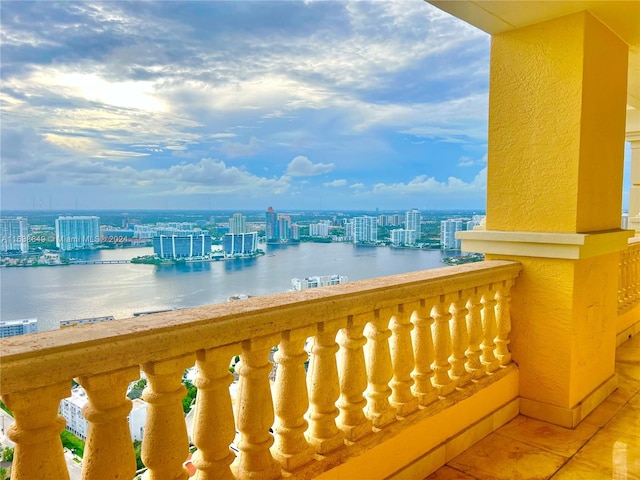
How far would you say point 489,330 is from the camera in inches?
112

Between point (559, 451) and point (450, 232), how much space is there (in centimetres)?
178

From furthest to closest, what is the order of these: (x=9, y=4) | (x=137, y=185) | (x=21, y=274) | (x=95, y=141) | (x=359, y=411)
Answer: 1. (x=137, y=185)
2. (x=95, y=141)
3. (x=21, y=274)
4. (x=359, y=411)
5. (x=9, y=4)

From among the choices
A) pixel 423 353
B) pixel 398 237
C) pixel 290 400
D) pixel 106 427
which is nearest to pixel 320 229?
pixel 398 237

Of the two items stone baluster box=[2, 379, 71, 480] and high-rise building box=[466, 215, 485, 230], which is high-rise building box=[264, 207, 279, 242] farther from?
stone baluster box=[2, 379, 71, 480]

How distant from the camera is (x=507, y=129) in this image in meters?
3.03

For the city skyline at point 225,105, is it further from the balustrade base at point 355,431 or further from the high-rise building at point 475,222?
the balustrade base at point 355,431

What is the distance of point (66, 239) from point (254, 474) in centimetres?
182

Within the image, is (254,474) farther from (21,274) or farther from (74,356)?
(21,274)

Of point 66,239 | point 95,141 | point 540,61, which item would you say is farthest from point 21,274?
point 540,61

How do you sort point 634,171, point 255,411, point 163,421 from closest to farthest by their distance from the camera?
point 163,421 < point 255,411 < point 634,171

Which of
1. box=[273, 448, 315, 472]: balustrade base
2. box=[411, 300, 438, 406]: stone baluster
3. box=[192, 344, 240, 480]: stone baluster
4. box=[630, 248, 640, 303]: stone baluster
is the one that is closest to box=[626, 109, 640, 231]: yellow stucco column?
box=[630, 248, 640, 303]: stone baluster

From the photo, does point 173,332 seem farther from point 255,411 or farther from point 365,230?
point 365,230

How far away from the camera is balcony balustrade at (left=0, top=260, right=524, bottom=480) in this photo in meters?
1.02

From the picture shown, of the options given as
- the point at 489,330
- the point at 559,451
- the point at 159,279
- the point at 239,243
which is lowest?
the point at 559,451
